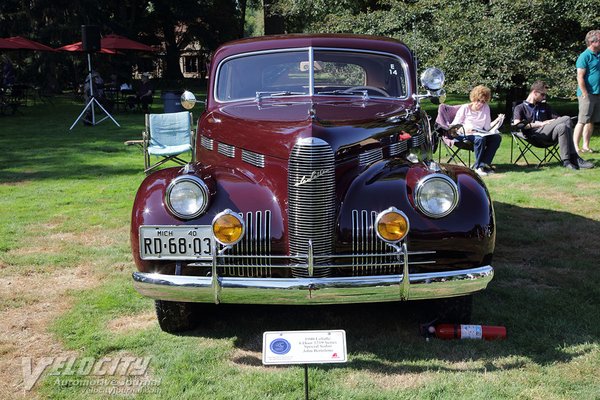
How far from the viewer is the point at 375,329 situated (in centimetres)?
404

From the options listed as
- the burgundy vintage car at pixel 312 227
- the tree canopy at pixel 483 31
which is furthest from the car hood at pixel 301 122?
the tree canopy at pixel 483 31

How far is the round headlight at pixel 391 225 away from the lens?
354 cm

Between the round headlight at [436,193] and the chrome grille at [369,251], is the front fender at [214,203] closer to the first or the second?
the chrome grille at [369,251]

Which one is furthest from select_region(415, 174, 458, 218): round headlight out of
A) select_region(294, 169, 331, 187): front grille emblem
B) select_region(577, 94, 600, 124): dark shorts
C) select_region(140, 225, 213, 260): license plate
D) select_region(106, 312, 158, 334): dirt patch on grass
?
select_region(577, 94, 600, 124): dark shorts

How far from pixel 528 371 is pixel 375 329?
1.01m

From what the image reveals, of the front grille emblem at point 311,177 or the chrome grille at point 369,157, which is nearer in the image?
the front grille emblem at point 311,177

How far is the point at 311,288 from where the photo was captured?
11.1ft

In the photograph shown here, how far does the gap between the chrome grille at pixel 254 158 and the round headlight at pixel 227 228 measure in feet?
1.69

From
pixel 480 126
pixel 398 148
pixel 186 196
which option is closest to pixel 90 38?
pixel 480 126

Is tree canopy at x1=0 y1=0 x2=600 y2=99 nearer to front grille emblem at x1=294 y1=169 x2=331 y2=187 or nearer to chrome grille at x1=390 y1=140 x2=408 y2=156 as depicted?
chrome grille at x1=390 y1=140 x2=408 y2=156

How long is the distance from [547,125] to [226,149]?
21.3 feet

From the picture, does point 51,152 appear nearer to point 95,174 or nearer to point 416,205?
point 95,174

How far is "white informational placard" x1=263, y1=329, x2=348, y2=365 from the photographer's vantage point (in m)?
2.87

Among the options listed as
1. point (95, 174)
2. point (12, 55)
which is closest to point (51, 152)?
point (95, 174)
